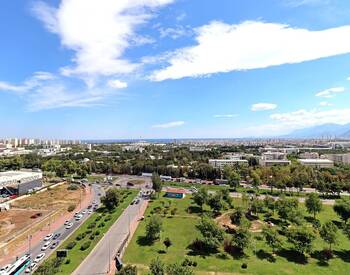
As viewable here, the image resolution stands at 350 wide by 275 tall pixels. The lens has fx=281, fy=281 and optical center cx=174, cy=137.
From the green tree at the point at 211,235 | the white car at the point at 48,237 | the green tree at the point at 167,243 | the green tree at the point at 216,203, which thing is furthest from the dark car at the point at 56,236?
the green tree at the point at 216,203

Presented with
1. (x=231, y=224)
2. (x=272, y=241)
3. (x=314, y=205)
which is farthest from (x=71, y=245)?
(x=314, y=205)

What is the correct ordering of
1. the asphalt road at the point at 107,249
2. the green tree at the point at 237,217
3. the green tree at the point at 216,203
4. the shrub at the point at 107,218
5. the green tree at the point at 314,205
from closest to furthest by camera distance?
the asphalt road at the point at 107,249 → the green tree at the point at 237,217 → the shrub at the point at 107,218 → the green tree at the point at 314,205 → the green tree at the point at 216,203

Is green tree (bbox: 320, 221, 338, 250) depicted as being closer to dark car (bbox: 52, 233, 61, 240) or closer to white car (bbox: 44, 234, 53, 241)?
dark car (bbox: 52, 233, 61, 240)

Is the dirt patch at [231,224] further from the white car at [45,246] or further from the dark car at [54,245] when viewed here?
the white car at [45,246]

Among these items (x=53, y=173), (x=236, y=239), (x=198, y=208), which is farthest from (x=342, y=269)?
(x=53, y=173)

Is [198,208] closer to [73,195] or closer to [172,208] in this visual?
[172,208]

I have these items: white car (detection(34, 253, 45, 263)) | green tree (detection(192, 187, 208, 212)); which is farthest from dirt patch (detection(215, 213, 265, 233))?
white car (detection(34, 253, 45, 263))
